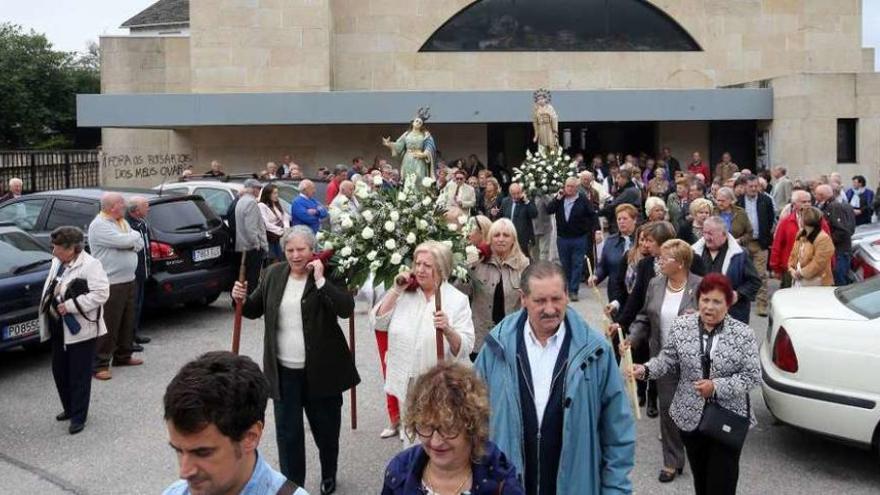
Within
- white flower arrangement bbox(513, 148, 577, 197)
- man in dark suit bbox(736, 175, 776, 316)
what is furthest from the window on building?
man in dark suit bbox(736, 175, 776, 316)

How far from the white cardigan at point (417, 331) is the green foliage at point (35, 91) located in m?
47.0

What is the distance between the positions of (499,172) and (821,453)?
19.8 meters

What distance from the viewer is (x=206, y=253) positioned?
11352mm

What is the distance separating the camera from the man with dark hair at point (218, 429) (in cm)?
244

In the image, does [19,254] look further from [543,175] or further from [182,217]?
[543,175]

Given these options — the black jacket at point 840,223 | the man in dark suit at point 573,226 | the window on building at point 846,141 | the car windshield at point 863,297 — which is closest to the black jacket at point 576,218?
the man in dark suit at point 573,226

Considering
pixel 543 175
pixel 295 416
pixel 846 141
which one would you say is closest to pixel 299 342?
pixel 295 416

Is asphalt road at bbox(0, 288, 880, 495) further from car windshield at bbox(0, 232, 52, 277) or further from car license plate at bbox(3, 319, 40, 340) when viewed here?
car windshield at bbox(0, 232, 52, 277)

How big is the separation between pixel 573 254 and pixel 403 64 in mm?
15939

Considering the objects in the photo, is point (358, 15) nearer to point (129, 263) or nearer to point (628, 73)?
point (628, 73)

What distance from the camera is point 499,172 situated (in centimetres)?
2598

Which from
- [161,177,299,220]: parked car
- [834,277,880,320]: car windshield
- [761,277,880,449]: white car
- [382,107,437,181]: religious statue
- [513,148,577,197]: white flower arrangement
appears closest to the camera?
[761,277,880,449]: white car

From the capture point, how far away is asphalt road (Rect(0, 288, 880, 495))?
241 inches

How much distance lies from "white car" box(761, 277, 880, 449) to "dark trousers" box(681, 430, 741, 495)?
1.42 metres
